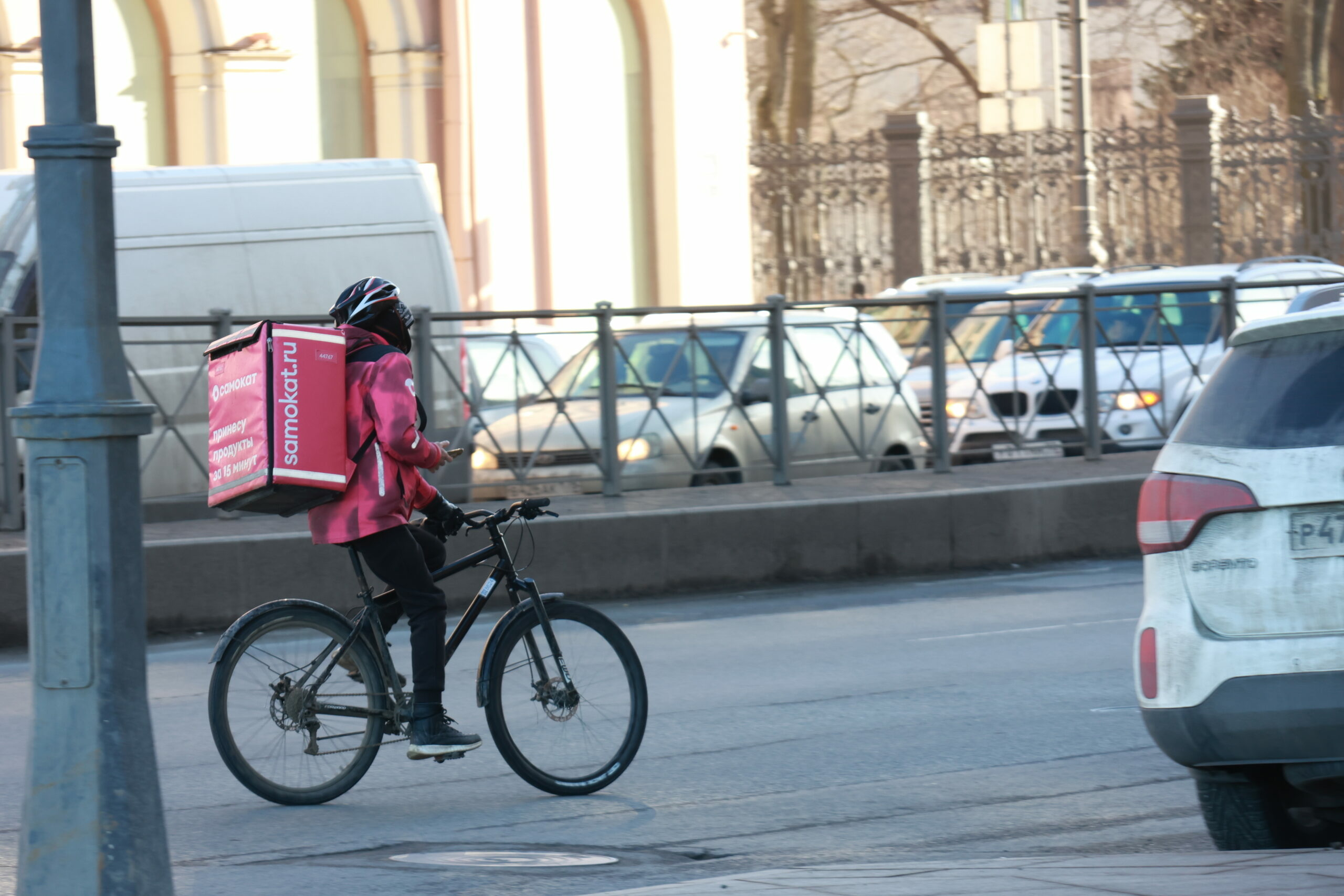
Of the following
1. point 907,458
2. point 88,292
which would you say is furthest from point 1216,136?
point 88,292

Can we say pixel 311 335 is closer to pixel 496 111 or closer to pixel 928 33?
pixel 496 111

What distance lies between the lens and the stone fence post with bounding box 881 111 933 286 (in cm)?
2764

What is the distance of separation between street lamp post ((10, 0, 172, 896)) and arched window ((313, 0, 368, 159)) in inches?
747

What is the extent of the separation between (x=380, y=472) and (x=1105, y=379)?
959 centimetres

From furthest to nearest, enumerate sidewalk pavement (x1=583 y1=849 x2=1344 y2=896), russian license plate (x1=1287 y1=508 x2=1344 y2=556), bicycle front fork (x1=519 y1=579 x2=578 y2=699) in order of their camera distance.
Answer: bicycle front fork (x1=519 y1=579 x2=578 y2=699)
russian license plate (x1=1287 y1=508 x2=1344 y2=556)
sidewalk pavement (x1=583 y1=849 x2=1344 y2=896)

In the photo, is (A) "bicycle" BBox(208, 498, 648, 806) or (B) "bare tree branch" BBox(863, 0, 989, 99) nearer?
(A) "bicycle" BBox(208, 498, 648, 806)

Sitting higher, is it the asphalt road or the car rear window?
the car rear window

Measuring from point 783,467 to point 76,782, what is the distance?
9.44 m

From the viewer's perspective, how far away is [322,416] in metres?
6.13

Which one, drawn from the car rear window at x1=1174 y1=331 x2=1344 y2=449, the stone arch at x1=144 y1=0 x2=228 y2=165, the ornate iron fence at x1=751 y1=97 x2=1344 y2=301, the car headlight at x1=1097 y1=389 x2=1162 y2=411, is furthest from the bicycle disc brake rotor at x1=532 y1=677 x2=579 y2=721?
the ornate iron fence at x1=751 y1=97 x2=1344 y2=301

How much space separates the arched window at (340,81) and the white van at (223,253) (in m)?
9.10

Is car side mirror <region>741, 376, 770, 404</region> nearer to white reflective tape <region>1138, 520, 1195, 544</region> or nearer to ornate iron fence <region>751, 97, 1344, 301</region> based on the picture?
white reflective tape <region>1138, 520, 1195, 544</region>

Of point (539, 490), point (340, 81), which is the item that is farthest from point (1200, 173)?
point (539, 490)

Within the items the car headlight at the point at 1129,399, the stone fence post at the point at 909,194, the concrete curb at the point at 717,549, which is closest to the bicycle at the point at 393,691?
the concrete curb at the point at 717,549
